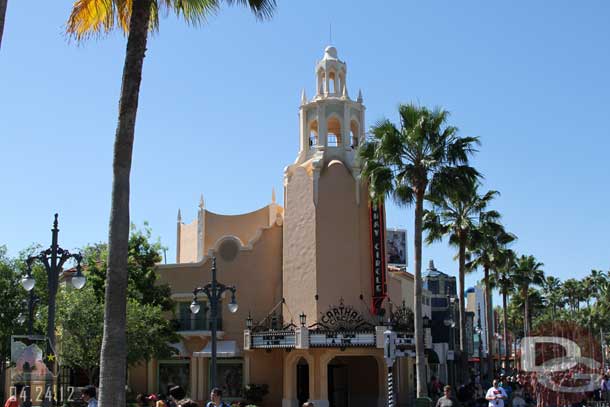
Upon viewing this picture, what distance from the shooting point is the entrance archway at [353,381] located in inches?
1561

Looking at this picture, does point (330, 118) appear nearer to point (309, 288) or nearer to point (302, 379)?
point (309, 288)

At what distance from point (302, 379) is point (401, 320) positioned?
19.3ft

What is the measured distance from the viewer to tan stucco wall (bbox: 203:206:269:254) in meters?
42.7

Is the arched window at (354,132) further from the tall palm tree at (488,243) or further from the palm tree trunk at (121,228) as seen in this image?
the palm tree trunk at (121,228)

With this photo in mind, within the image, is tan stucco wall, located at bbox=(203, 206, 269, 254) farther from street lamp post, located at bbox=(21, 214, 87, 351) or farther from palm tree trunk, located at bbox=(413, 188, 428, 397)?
street lamp post, located at bbox=(21, 214, 87, 351)

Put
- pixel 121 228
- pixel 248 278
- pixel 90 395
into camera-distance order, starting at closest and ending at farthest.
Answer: pixel 121 228 → pixel 90 395 → pixel 248 278

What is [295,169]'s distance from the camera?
38.6 metres

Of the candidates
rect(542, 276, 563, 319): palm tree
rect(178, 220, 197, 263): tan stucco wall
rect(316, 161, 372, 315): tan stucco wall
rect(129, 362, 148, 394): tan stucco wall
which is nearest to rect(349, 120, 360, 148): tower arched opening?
rect(316, 161, 372, 315): tan stucco wall

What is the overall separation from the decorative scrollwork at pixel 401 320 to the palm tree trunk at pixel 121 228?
26.5 m

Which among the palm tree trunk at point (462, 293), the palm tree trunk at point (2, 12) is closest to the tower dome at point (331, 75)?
the palm tree trunk at point (462, 293)

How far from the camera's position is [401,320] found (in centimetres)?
3788

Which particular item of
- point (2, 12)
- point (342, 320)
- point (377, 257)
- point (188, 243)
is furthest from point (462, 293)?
point (2, 12)

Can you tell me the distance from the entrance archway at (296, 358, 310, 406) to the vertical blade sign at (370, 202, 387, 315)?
206 inches

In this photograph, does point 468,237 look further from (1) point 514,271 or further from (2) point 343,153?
(1) point 514,271
